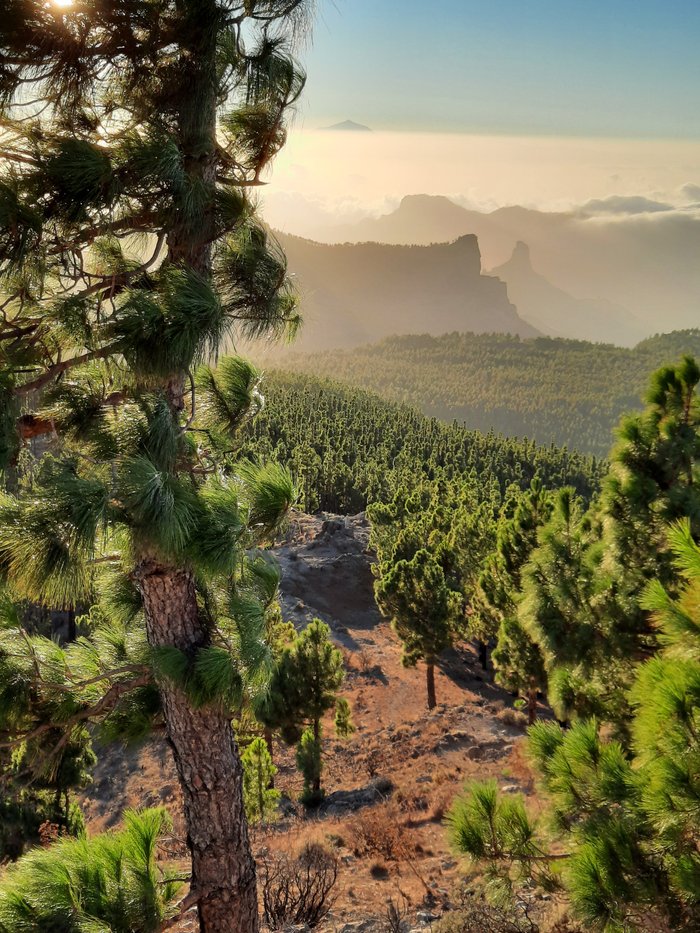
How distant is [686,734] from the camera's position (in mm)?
2217

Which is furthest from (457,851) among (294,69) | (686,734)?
(294,69)

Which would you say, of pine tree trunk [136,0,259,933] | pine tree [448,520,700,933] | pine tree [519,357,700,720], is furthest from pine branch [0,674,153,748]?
pine tree [519,357,700,720]

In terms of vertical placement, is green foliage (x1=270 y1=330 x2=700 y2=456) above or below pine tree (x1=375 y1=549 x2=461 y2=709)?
above

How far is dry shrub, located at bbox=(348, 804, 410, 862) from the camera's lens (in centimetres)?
931

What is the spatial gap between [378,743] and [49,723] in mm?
15718

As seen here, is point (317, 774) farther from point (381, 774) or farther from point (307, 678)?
point (381, 774)

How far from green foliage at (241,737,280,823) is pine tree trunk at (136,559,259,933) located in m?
7.06

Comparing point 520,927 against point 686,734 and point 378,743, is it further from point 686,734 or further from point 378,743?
point 378,743

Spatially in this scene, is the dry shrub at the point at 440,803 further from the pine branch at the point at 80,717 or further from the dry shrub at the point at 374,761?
the pine branch at the point at 80,717

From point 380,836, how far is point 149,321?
10114 mm

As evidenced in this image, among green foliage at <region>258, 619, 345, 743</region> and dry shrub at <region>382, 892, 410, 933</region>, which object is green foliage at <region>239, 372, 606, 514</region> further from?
dry shrub at <region>382, 892, 410, 933</region>

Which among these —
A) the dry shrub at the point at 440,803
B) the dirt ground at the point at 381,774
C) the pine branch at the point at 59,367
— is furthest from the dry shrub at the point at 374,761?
the pine branch at the point at 59,367

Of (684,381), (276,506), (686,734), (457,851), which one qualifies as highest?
(684,381)

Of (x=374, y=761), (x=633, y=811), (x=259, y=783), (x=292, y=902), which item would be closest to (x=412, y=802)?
(x=259, y=783)
